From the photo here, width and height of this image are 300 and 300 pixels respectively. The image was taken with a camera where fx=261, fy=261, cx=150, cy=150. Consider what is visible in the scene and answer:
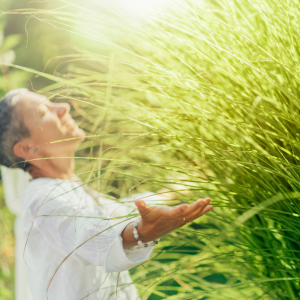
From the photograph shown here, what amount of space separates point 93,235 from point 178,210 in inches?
6.4

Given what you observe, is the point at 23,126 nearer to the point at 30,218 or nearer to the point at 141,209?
the point at 30,218

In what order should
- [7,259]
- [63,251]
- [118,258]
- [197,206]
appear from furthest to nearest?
1. [7,259]
2. [63,251]
3. [118,258]
4. [197,206]

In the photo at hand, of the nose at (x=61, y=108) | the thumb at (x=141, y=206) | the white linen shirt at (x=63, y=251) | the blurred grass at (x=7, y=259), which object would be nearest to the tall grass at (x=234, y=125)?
the thumb at (x=141, y=206)

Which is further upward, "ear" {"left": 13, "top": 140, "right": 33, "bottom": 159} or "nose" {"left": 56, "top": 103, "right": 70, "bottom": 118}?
"nose" {"left": 56, "top": 103, "right": 70, "bottom": 118}

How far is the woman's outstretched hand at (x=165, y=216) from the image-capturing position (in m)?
0.19

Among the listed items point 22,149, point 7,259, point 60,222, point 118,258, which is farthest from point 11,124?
point 7,259

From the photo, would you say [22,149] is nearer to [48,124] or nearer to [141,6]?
[48,124]

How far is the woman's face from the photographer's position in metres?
0.51

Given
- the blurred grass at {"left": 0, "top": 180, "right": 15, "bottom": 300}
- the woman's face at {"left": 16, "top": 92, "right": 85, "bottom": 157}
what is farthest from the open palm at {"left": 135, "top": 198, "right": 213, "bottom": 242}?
the blurred grass at {"left": 0, "top": 180, "right": 15, "bottom": 300}

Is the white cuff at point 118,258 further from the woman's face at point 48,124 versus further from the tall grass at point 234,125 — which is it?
the woman's face at point 48,124

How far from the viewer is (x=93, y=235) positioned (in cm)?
32

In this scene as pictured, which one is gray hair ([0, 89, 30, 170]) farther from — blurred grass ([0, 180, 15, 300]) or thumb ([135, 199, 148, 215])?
blurred grass ([0, 180, 15, 300])

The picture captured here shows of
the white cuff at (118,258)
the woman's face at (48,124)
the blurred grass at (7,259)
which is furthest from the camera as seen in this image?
the blurred grass at (7,259)

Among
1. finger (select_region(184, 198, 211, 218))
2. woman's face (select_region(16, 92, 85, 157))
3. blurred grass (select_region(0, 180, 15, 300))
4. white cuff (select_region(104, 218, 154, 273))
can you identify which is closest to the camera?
finger (select_region(184, 198, 211, 218))
